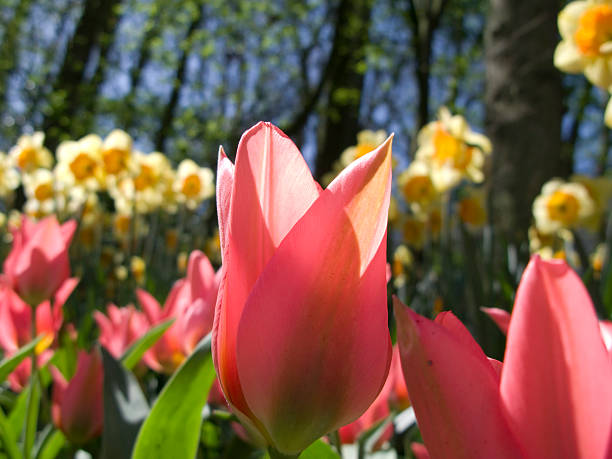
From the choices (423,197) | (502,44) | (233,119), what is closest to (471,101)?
(233,119)

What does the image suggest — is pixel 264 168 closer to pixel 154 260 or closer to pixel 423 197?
pixel 423 197

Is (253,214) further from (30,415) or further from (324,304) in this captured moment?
(30,415)

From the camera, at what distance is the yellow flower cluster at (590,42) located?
0.93 m

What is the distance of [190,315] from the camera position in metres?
0.57

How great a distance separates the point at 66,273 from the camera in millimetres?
663

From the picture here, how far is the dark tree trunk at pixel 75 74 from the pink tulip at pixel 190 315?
16.1 feet

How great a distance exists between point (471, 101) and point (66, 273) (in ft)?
32.3

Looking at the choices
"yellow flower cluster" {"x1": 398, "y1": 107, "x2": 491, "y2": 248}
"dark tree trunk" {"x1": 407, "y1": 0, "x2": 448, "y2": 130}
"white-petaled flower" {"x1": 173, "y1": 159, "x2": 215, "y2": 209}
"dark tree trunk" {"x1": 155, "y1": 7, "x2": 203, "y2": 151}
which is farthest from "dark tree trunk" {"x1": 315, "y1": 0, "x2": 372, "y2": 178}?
"yellow flower cluster" {"x1": 398, "y1": 107, "x2": 491, "y2": 248}

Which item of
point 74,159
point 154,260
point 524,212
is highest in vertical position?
point 74,159

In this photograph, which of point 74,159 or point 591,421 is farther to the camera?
point 74,159

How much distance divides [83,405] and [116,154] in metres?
1.73

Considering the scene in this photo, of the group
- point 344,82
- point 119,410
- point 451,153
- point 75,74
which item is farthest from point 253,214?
point 344,82

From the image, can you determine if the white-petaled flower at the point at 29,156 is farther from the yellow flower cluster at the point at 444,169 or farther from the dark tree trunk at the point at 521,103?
the dark tree trunk at the point at 521,103

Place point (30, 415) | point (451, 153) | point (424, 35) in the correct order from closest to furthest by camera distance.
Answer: point (30, 415)
point (451, 153)
point (424, 35)
